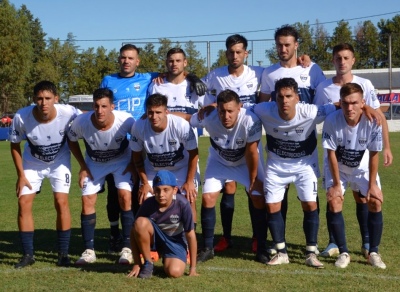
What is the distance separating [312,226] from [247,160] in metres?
0.97

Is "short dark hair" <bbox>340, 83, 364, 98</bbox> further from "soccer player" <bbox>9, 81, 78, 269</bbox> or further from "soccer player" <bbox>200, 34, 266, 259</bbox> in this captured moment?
"soccer player" <bbox>9, 81, 78, 269</bbox>

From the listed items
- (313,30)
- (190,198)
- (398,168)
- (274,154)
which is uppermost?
(313,30)

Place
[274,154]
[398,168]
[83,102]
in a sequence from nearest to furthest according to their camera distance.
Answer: [274,154], [398,168], [83,102]

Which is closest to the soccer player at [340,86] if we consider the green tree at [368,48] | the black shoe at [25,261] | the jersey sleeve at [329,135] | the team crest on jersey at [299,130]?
the jersey sleeve at [329,135]

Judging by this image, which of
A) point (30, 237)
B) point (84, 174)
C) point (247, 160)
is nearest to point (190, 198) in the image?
point (247, 160)

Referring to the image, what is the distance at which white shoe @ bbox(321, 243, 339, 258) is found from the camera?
6.84m

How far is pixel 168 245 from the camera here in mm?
6129

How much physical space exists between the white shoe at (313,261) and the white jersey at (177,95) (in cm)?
219

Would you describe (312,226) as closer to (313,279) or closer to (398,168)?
(313,279)

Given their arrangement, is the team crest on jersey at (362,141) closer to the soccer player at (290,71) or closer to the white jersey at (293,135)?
the white jersey at (293,135)

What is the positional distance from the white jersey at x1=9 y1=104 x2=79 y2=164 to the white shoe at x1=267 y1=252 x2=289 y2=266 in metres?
2.52

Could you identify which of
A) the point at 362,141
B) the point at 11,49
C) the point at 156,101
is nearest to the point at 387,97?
the point at 11,49

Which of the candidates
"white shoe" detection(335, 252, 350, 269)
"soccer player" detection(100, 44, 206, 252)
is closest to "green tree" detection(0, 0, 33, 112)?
"soccer player" detection(100, 44, 206, 252)

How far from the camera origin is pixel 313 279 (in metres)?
5.82
